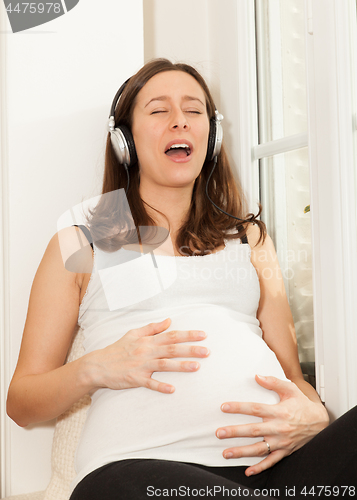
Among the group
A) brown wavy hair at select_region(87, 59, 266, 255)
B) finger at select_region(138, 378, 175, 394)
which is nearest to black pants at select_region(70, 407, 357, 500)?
finger at select_region(138, 378, 175, 394)

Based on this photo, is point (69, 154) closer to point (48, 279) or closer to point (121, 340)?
point (48, 279)

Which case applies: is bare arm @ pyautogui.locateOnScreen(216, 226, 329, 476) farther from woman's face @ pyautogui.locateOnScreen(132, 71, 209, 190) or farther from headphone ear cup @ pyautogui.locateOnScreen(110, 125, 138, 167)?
headphone ear cup @ pyautogui.locateOnScreen(110, 125, 138, 167)

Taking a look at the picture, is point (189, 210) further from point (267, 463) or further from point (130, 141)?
point (267, 463)

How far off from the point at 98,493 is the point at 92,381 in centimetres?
24

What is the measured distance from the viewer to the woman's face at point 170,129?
127cm

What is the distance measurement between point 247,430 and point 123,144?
79cm

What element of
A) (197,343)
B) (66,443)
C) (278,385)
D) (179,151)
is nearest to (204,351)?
(197,343)

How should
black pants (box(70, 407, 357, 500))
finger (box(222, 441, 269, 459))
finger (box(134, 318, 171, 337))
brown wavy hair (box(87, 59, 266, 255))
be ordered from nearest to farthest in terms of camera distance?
1. black pants (box(70, 407, 357, 500))
2. finger (box(222, 441, 269, 459))
3. finger (box(134, 318, 171, 337))
4. brown wavy hair (box(87, 59, 266, 255))

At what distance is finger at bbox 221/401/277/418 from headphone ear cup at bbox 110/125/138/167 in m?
0.72

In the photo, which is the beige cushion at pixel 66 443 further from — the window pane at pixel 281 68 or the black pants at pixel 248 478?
the window pane at pixel 281 68

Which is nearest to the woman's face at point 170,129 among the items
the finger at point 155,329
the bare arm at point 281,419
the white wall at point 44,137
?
the white wall at point 44,137

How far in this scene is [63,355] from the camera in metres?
1.13

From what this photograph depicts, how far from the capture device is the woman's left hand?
897 mm

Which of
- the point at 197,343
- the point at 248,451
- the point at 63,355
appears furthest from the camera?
the point at 63,355
